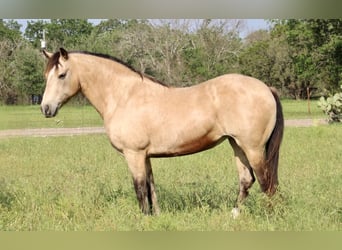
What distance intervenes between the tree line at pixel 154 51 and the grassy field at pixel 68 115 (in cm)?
20

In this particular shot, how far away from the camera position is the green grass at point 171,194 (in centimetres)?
361

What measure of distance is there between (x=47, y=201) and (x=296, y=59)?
6.76 m

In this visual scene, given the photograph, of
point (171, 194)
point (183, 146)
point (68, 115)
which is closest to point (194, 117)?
point (183, 146)

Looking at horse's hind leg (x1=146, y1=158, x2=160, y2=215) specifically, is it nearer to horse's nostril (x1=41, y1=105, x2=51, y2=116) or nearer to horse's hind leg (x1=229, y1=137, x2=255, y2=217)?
horse's hind leg (x1=229, y1=137, x2=255, y2=217)

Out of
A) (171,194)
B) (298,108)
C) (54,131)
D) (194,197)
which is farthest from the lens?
(54,131)

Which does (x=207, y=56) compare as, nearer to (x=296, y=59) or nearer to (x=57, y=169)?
(x=57, y=169)

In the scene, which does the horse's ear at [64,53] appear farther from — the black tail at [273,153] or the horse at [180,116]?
the black tail at [273,153]

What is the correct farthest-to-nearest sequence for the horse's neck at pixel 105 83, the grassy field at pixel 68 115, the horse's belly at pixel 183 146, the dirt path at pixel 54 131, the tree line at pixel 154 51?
1. the dirt path at pixel 54 131
2. the grassy field at pixel 68 115
3. the tree line at pixel 154 51
4. the horse's neck at pixel 105 83
5. the horse's belly at pixel 183 146

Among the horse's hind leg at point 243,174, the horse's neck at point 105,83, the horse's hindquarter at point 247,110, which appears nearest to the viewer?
the horse's hindquarter at point 247,110

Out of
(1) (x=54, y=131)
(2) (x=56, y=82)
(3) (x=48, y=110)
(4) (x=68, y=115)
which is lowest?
(1) (x=54, y=131)

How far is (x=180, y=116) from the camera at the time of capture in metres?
3.81

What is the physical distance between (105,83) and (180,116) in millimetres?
849

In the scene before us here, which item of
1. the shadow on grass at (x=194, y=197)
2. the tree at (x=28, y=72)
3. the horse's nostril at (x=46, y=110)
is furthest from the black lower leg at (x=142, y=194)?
the tree at (x=28, y=72)

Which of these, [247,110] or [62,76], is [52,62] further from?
[247,110]
